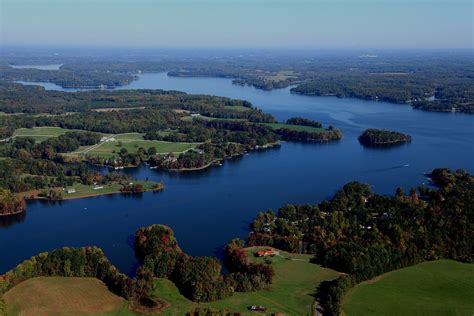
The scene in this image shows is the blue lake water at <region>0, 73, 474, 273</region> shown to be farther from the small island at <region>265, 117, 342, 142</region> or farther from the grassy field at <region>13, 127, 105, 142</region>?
the grassy field at <region>13, 127, 105, 142</region>

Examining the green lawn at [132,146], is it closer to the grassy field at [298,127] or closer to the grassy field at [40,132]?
the grassy field at [40,132]

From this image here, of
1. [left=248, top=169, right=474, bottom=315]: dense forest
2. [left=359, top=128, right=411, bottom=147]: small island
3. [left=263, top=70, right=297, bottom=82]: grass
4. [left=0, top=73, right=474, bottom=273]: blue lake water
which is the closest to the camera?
[left=248, top=169, right=474, bottom=315]: dense forest

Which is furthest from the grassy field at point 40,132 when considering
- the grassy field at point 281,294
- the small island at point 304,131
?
the grassy field at point 281,294

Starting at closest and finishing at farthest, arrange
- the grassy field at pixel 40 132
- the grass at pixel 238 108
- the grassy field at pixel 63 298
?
the grassy field at pixel 63 298 < the grassy field at pixel 40 132 < the grass at pixel 238 108

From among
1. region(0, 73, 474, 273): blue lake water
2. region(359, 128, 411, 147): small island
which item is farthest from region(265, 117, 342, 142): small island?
region(359, 128, 411, 147): small island

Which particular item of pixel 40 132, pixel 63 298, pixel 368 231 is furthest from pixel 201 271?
pixel 40 132

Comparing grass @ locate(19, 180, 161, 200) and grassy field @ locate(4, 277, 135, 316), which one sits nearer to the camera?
grassy field @ locate(4, 277, 135, 316)

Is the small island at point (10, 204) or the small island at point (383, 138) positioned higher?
the small island at point (383, 138)
